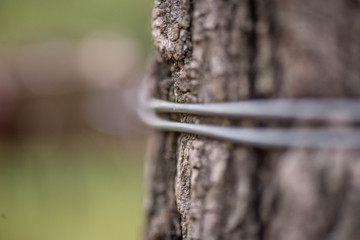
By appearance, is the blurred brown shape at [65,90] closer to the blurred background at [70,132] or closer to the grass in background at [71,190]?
the blurred background at [70,132]

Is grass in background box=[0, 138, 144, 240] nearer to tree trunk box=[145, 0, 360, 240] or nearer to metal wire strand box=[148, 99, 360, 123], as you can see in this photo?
tree trunk box=[145, 0, 360, 240]

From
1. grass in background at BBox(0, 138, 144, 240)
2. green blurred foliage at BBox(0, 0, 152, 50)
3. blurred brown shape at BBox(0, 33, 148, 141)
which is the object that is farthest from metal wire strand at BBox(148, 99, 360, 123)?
green blurred foliage at BBox(0, 0, 152, 50)

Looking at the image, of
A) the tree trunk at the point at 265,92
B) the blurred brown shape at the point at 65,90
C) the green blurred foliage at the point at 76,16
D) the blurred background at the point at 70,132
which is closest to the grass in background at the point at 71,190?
the blurred background at the point at 70,132

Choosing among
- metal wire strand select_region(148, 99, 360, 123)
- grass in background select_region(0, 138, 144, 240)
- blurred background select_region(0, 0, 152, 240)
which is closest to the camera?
metal wire strand select_region(148, 99, 360, 123)

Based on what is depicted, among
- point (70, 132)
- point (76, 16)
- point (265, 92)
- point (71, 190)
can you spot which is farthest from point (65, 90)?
point (265, 92)

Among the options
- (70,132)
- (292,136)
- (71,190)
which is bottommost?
(71,190)

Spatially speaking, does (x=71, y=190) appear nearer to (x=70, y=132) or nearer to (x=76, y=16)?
(x=70, y=132)
